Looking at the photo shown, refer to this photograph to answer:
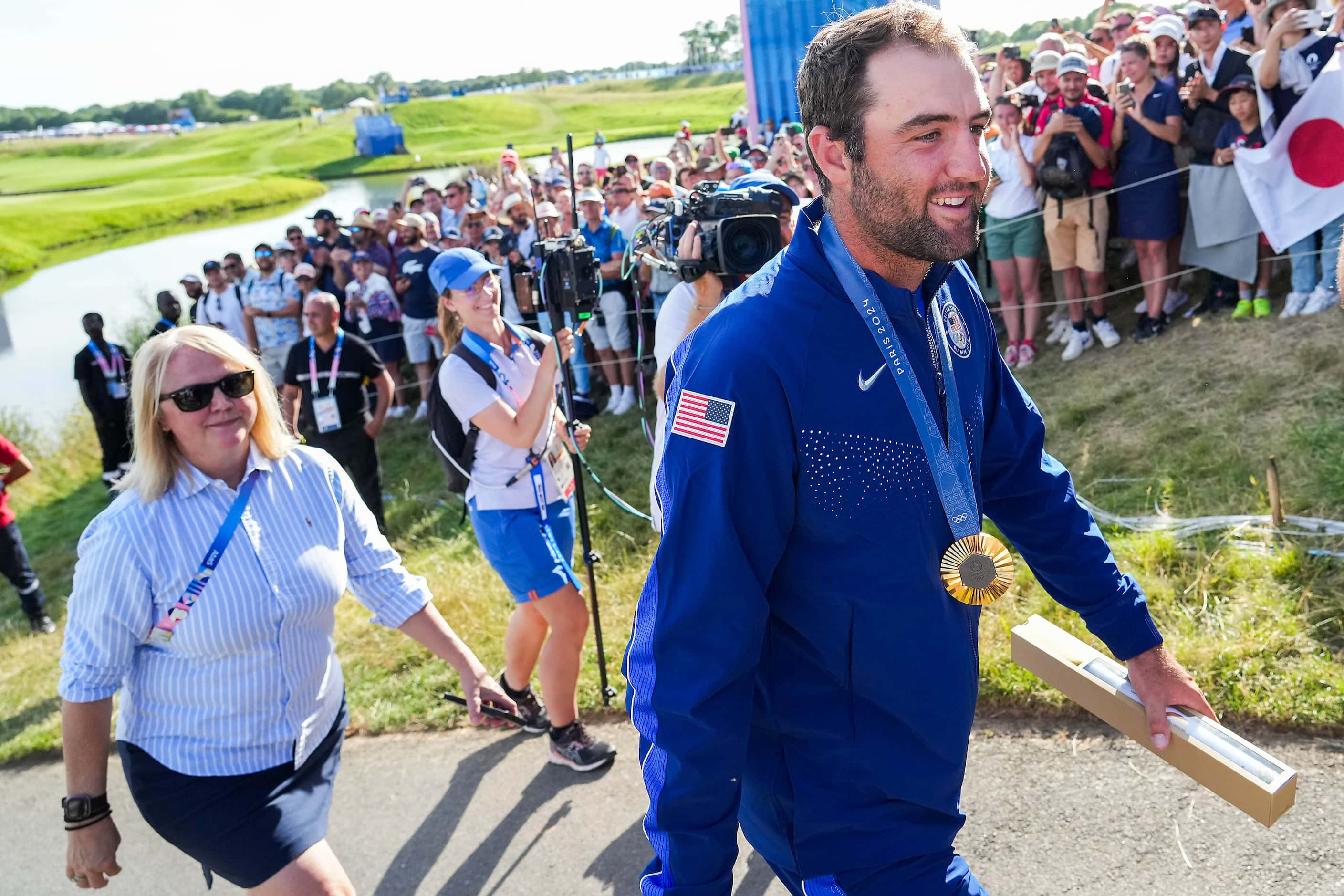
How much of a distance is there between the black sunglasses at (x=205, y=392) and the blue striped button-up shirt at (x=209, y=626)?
0.16m

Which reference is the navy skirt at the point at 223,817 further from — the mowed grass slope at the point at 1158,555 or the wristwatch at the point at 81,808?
the mowed grass slope at the point at 1158,555

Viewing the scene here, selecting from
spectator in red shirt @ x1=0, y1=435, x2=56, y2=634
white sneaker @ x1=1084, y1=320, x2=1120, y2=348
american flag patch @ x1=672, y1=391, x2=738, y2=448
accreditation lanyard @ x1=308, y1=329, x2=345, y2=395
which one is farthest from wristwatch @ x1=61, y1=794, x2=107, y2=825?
white sneaker @ x1=1084, y1=320, x2=1120, y2=348

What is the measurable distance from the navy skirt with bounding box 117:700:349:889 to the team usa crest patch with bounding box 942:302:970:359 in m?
1.95

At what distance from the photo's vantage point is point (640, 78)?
90.7 m

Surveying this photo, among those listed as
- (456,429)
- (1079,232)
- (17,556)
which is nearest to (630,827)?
(456,429)

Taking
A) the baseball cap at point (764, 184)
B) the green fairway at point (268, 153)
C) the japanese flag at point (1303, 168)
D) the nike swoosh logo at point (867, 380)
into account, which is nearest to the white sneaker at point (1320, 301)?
the japanese flag at point (1303, 168)

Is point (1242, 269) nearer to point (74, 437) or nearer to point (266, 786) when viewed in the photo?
point (266, 786)

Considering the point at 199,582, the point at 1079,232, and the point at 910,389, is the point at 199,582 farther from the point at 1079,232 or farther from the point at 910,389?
the point at 1079,232

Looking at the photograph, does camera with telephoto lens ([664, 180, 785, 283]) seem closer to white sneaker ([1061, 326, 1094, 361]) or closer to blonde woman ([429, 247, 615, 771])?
blonde woman ([429, 247, 615, 771])

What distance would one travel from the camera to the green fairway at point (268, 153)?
54562mm

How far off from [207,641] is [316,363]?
4.72 metres

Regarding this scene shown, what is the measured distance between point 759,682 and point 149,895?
10.7 feet

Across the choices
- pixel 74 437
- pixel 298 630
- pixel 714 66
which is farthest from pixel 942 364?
pixel 714 66

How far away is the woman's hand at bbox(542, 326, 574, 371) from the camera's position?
385 centimetres
